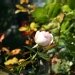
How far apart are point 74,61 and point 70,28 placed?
0.17m

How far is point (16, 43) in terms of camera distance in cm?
488

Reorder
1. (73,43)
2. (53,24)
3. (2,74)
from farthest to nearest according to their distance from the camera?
(2,74) → (53,24) → (73,43)

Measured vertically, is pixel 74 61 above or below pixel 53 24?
below

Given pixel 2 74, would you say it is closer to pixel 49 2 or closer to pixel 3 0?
pixel 49 2

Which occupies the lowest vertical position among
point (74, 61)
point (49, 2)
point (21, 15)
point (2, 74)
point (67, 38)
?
point (21, 15)

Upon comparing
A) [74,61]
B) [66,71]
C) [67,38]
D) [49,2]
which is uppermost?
[49,2]

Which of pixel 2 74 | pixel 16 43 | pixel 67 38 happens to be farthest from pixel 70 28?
pixel 16 43

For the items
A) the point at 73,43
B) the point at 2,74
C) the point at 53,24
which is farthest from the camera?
the point at 2,74

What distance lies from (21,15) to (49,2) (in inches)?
125

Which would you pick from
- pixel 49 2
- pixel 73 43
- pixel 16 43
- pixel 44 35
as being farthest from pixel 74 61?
pixel 16 43

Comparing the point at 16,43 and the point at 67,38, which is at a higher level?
the point at 67,38

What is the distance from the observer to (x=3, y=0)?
507cm

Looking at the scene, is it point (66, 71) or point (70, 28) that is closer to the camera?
point (70, 28)

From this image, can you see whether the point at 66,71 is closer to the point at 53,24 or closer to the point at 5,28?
the point at 53,24
